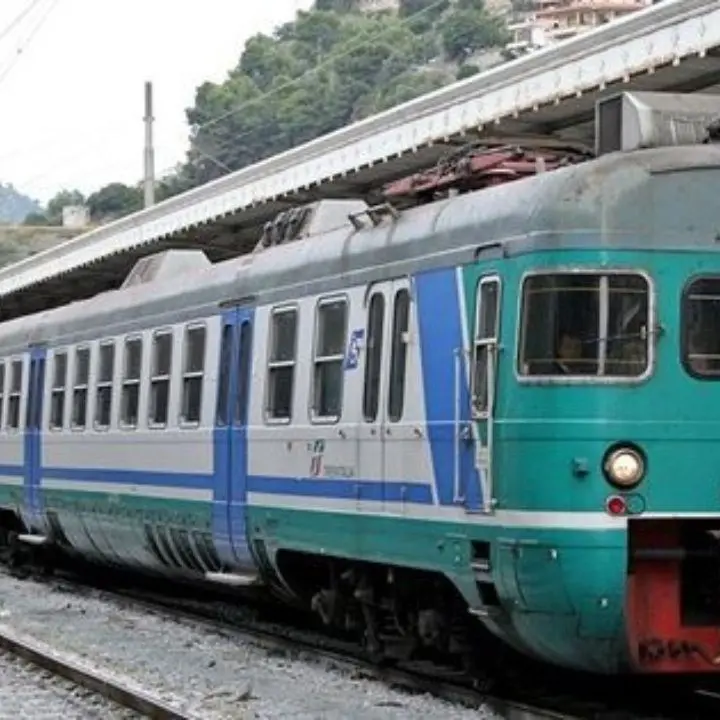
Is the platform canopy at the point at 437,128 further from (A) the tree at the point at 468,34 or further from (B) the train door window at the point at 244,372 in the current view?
(A) the tree at the point at 468,34

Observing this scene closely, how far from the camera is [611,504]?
9461 mm

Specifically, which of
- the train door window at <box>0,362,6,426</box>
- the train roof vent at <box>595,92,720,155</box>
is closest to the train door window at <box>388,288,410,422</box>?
the train roof vent at <box>595,92,720,155</box>

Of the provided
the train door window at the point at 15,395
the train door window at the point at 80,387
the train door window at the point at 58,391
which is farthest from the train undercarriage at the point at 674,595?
the train door window at the point at 15,395

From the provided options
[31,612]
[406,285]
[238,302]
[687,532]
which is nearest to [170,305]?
[238,302]

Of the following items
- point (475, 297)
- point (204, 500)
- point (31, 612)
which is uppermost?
point (475, 297)

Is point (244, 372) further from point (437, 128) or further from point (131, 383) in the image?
point (437, 128)

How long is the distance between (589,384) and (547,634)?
130 centimetres

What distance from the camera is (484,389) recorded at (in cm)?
1008

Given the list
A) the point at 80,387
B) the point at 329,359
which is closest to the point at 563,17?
the point at 80,387

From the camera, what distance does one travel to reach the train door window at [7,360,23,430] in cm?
2119

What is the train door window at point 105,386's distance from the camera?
17.5 meters

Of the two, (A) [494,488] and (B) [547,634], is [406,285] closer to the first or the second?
(A) [494,488]

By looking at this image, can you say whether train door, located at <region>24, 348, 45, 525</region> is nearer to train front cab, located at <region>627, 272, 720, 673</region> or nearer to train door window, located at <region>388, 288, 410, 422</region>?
train door window, located at <region>388, 288, 410, 422</region>

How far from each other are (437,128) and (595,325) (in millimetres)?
12710
